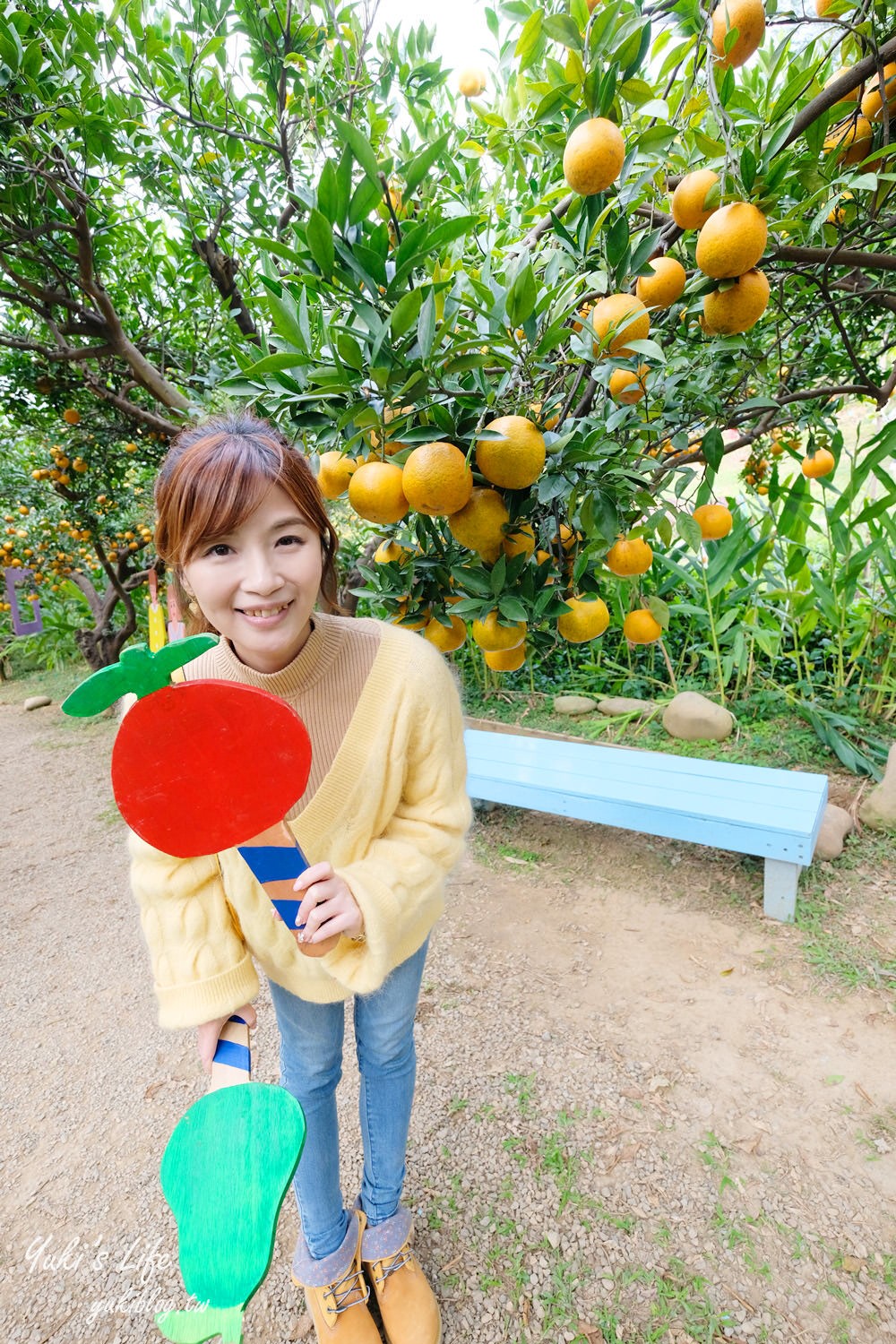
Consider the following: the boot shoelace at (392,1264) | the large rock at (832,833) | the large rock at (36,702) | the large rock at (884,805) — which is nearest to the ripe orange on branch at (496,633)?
the boot shoelace at (392,1264)

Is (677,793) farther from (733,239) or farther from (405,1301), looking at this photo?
(733,239)

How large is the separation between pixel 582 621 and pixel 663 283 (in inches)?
16.8

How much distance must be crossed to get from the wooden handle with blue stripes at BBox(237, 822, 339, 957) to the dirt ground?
3.34ft

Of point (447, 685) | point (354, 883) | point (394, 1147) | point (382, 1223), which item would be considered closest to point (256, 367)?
point (447, 685)

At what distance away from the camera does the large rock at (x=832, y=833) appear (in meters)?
2.48

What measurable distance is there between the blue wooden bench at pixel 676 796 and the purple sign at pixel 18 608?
217 inches

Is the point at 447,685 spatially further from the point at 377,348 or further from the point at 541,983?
the point at 541,983

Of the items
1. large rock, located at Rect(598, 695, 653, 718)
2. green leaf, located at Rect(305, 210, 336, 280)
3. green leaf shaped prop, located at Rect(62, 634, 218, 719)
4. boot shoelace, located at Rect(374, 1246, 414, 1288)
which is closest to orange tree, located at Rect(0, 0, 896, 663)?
green leaf, located at Rect(305, 210, 336, 280)

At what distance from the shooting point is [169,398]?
2.58 m

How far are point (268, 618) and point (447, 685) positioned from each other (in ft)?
0.99

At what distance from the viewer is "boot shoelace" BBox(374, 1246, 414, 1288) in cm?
120

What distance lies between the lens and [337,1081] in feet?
3.79

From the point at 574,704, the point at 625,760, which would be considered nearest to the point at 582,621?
the point at 625,760

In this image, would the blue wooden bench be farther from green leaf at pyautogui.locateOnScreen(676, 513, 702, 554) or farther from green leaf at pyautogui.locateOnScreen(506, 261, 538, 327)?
green leaf at pyautogui.locateOnScreen(506, 261, 538, 327)
